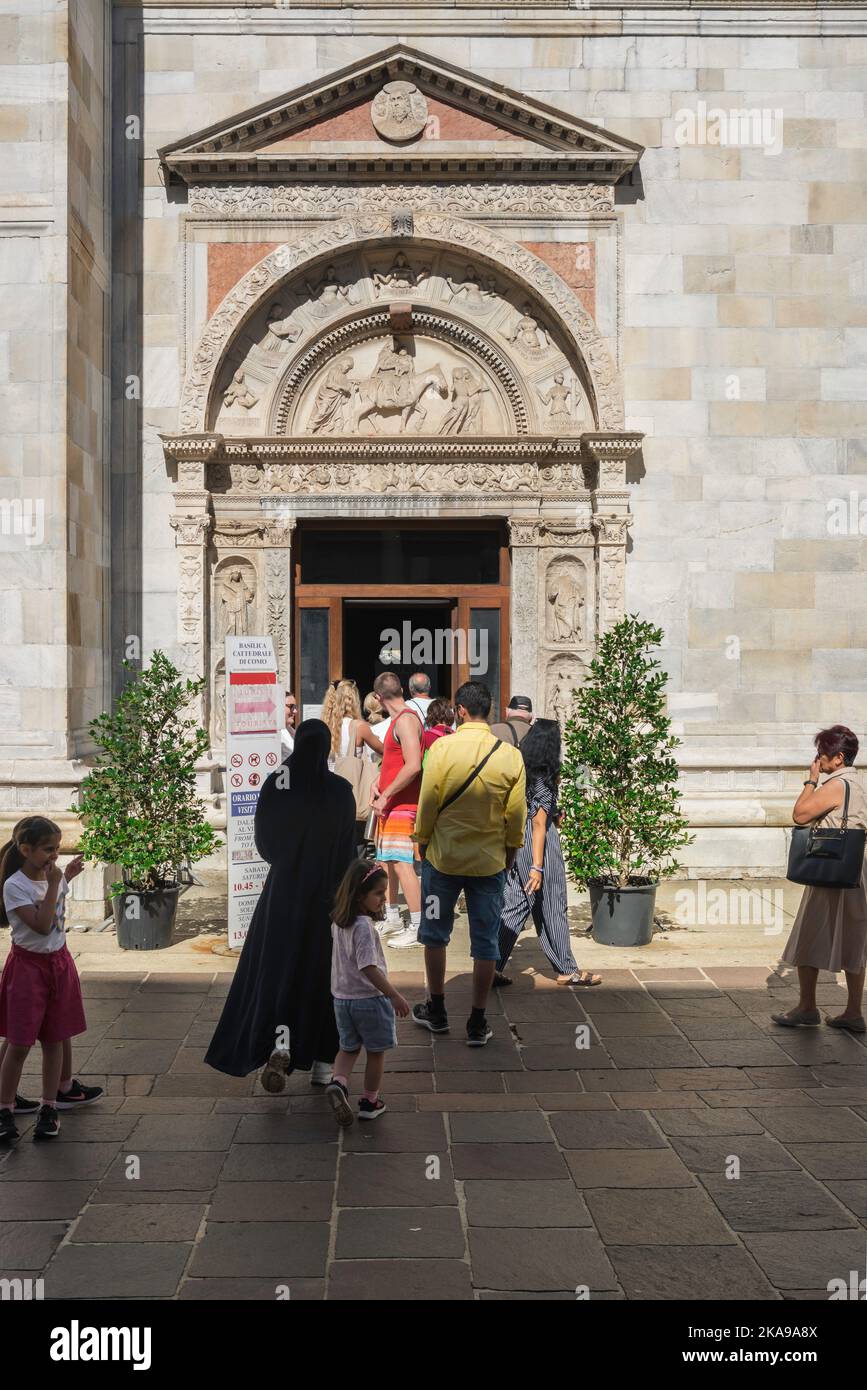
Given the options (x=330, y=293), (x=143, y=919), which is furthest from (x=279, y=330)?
(x=143, y=919)

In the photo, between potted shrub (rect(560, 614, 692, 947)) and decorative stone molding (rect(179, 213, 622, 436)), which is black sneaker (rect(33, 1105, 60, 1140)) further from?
decorative stone molding (rect(179, 213, 622, 436))

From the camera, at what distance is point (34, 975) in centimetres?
557

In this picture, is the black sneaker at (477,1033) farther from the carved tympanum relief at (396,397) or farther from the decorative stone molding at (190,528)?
the carved tympanum relief at (396,397)

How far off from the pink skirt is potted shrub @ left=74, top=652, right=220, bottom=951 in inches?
140

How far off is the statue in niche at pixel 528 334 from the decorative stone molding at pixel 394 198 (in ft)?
3.45

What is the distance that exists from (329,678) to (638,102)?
7.01 m

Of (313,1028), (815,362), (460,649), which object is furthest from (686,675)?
(313,1028)

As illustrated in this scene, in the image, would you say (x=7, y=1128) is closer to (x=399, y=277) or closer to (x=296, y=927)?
(x=296, y=927)

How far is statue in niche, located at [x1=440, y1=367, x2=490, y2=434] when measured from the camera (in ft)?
42.4

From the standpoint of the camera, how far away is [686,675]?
41.4 ft

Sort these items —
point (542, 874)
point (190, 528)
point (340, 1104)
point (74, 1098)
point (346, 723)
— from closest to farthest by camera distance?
point (340, 1104), point (74, 1098), point (542, 874), point (346, 723), point (190, 528)

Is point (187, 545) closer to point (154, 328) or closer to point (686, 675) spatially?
point (154, 328)

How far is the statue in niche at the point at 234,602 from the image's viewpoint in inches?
507

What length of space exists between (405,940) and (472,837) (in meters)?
2.68
